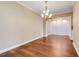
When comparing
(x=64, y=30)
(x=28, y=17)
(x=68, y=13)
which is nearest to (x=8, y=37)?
(x=28, y=17)

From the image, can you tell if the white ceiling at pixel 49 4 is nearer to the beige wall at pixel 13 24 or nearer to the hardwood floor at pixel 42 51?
the beige wall at pixel 13 24

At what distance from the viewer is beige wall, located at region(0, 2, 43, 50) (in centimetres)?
333

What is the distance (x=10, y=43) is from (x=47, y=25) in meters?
4.68

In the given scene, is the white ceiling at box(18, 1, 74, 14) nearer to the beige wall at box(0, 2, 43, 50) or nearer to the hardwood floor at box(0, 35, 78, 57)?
the beige wall at box(0, 2, 43, 50)

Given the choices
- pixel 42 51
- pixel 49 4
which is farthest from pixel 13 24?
pixel 49 4

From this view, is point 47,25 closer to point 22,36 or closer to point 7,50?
point 22,36

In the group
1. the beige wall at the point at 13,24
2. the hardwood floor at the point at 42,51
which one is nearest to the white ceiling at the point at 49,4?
the beige wall at the point at 13,24

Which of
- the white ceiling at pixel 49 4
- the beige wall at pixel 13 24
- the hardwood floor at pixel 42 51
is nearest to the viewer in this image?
the hardwood floor at pixel 42 51

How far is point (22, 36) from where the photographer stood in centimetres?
447

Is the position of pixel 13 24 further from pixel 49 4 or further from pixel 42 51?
pixel 49 4

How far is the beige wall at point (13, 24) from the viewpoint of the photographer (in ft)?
10.9

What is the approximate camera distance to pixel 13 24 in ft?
12.4

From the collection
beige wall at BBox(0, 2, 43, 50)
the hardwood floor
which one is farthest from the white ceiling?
the hardwood floor

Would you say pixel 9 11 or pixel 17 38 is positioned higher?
pixel 9 11
